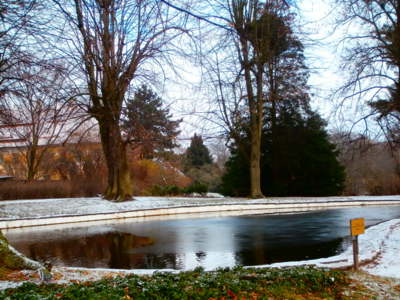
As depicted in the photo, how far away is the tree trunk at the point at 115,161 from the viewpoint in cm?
2341

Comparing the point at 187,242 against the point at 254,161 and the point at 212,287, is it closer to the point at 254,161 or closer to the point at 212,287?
the point at 212,287

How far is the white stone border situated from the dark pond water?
2.10 m

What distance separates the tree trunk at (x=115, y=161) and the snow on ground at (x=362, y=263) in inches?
584

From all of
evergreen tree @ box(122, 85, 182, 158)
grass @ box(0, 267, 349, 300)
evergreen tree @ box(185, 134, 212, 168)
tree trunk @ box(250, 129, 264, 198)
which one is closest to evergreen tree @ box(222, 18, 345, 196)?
tree trunk @ box(250, 129, 264, 198)

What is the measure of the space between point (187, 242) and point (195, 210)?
34.4 feet

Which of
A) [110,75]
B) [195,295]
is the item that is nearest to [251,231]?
[195,295]

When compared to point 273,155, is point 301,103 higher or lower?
higher

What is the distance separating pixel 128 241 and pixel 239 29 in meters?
8.12

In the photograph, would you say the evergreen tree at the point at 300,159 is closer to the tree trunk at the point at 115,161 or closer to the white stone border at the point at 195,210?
the white stone border at the point at 195,210

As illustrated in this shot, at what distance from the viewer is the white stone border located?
59.4ft

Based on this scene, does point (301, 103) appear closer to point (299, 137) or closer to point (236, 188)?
point (299, 137)

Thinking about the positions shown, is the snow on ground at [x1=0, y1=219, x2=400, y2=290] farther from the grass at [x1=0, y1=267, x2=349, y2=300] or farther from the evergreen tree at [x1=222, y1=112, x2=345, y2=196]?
the evergreen tree at [x1=222, y1=112, x2=345, y2=196]

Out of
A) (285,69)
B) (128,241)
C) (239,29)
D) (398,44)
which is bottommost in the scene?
(128,241)

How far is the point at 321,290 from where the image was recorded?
6168 millimetres
